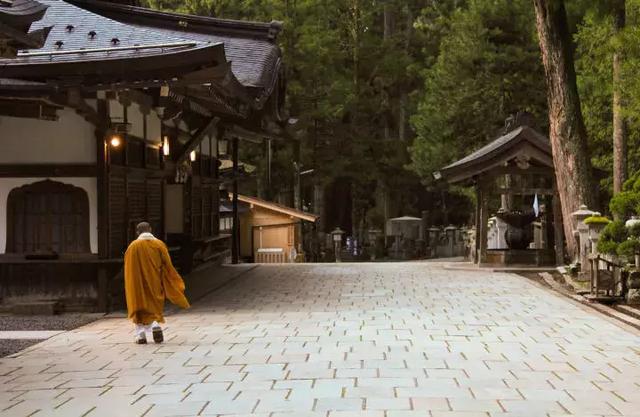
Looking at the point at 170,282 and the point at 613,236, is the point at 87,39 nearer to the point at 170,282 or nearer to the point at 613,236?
the point at 170,282

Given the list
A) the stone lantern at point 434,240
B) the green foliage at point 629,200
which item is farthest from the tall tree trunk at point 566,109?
the stone lantern at point 434,240

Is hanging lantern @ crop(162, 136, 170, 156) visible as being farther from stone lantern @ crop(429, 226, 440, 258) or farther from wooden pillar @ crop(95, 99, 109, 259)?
stone lantern @ crop(429, 226, 440, 258)

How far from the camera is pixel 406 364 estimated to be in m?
7.59

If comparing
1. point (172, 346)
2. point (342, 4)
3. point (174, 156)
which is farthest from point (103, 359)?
point (342, 4)

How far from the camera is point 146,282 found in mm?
8984

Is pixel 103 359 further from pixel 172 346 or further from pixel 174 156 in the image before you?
pixel 174 156

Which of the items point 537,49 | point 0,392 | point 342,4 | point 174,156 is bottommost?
point 0,392

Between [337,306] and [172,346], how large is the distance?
401cm

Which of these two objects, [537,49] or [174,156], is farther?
[537,49]

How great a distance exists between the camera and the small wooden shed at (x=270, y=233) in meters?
27.4

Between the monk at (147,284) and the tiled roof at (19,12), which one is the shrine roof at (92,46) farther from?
the monk at (147,284)

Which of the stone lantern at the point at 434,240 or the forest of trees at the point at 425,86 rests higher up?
the forest of trees at the point at 425,86

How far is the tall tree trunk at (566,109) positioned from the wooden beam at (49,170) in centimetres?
986

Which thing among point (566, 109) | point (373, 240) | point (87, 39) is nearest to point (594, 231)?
point (566, 109)
